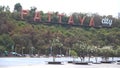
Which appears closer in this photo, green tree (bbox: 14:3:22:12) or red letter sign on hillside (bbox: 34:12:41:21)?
red letter sign on hillside (bbox: 34:12:41:21)

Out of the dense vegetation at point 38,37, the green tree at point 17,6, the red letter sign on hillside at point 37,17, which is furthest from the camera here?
the green tree at point 17,6

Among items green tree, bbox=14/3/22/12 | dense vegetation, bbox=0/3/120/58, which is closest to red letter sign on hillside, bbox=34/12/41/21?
dense vegetation, bbox=0/3/120/58

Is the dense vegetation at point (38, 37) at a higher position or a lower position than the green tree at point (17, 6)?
lower

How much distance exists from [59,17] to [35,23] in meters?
7.17

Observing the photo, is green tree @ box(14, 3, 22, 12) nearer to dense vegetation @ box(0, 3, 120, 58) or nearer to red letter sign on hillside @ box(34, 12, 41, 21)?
dense vegetation @ box(0, 3, 120, 58)

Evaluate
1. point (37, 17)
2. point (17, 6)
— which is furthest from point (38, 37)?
point (17, 6)

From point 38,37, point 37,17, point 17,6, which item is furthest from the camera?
point 17,6

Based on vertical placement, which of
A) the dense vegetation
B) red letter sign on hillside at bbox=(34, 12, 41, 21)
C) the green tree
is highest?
the green tree

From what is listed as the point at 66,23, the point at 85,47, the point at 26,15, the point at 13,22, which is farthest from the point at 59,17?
the point at 85,47

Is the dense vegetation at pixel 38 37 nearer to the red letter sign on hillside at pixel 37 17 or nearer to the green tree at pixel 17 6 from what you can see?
the green tree at pixel 17 6

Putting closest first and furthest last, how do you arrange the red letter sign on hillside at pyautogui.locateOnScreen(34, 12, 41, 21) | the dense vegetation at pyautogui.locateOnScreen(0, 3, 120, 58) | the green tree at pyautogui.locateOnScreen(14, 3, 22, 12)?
the dense vegetation at pyautogui.locateOnScreen(0, 3, 120, 58) → the red letter sign on hillside at pyautogui.locateOnScreen(34, 12, 41, 21) → the green tree at pyautogui.locateOnScreen(14, 3, 22, 12)

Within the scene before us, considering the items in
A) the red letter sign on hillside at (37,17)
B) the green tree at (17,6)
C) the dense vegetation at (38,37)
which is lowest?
the dense vegetation at (38,37)

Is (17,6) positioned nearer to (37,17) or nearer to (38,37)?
(37,17)

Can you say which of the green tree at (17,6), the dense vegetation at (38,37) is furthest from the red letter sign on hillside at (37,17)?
the green tree at (17,6)
